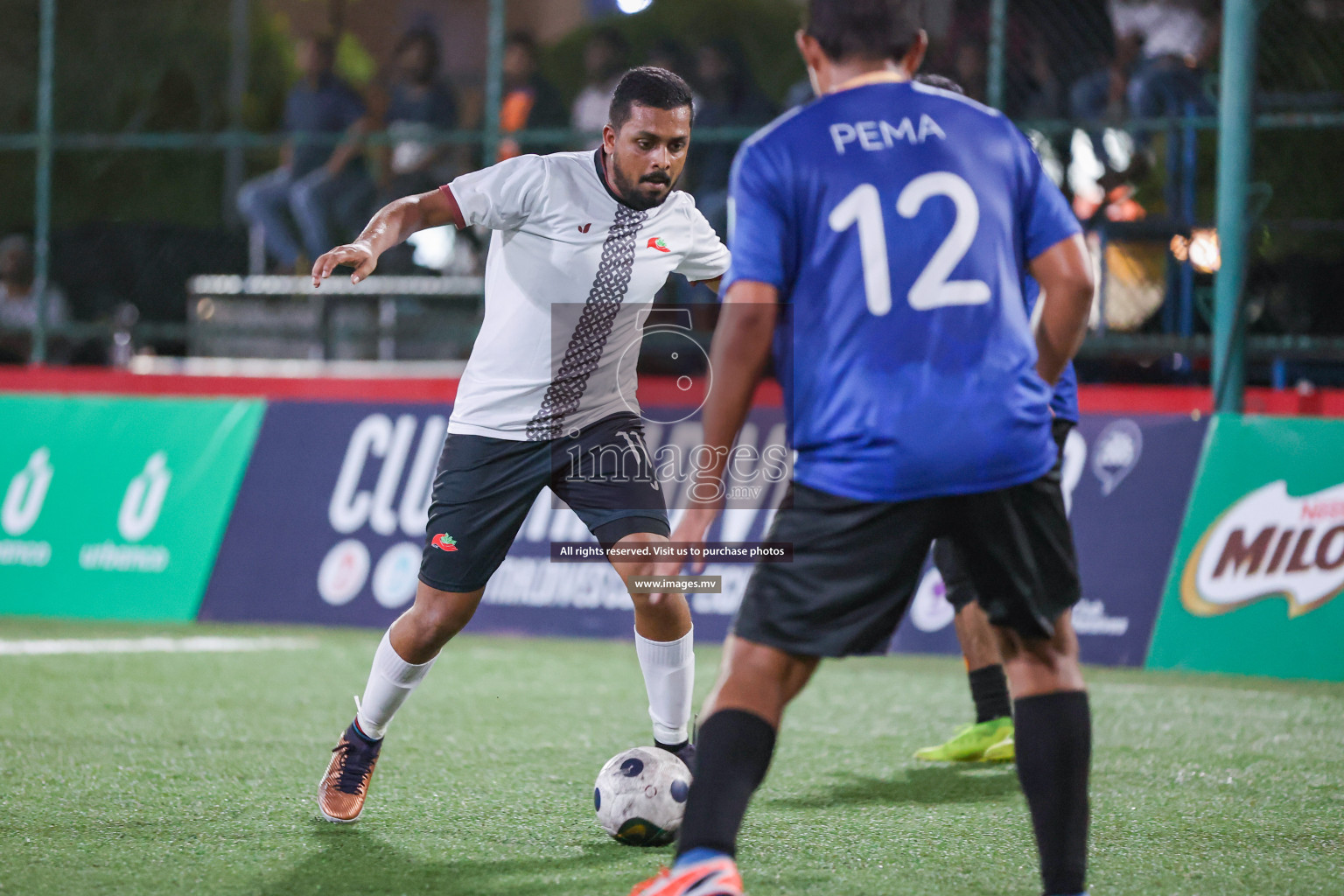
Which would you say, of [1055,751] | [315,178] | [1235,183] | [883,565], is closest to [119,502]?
[315,178]

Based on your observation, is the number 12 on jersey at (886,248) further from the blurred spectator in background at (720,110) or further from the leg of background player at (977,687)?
the blurred spectator in background at (720,110)

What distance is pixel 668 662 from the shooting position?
4.76 metres

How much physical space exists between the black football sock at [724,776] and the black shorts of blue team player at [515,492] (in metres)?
1.51

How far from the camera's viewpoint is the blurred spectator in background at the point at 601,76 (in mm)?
11609

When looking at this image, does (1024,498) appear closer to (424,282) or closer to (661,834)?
(661,834)

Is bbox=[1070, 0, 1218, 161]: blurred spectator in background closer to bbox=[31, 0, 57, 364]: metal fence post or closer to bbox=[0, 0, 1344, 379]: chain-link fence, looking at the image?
bbox=[0, 0, 1344, 379]: chain-link fence

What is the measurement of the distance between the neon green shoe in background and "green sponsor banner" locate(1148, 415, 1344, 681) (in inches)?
92.3

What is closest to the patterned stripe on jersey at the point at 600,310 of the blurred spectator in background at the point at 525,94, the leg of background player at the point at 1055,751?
the leg of background player at the point at 1055,751

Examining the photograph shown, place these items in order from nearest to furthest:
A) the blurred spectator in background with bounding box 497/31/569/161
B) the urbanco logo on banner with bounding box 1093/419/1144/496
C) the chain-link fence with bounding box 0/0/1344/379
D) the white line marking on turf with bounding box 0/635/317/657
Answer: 1. the urbanco logo on banner with bounding box 1093/419/1144/496
2. the white line marking on turf with bounding box 0/635/317/657
3. the chain-link fence with bounding box 0/0/1344/379
4. the blurred spectator in background with bounding box 497/31/569/161

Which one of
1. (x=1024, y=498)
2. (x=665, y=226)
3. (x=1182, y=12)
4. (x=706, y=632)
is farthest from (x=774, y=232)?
(x=1182, y=12)

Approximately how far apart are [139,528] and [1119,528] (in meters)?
5.73

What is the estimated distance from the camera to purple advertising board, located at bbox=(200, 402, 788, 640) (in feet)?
28.6

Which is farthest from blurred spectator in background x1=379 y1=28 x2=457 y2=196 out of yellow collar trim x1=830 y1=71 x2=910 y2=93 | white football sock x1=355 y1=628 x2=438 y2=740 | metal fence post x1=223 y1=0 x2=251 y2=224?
yellow collar trim x1=830 y1=71 x2=910 y2=93

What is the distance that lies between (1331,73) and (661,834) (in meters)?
6.59
